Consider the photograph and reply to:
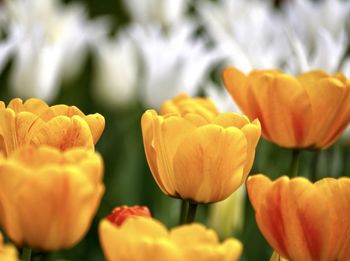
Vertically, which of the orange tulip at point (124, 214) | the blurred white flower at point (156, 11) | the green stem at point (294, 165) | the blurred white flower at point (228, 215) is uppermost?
the orange tulip at point (124, 214)

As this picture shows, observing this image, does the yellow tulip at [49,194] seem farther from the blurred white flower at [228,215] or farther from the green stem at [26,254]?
the blurred white flower at [228,215]

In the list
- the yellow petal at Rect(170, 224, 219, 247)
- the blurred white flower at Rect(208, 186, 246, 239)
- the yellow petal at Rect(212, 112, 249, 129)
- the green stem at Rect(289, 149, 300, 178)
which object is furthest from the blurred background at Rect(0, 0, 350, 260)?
the yellow petal at Rect(170, 224, 219, 247)

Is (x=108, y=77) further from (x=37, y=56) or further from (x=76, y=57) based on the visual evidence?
(x=37, y=56)

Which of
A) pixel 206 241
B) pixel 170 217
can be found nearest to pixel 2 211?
pixel 206 241

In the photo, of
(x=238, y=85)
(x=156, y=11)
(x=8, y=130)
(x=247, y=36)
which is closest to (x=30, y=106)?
(x=8, y=130)

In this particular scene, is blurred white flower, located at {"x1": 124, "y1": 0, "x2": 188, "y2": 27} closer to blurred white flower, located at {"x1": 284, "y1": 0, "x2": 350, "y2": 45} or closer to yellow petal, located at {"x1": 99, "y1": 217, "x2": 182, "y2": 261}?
blurred white flower, located at {"x1": 284, "y1": 0, "x2": 350, "y2": 45}

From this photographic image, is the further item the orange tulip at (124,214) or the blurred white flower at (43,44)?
the blurred white flower at (43,44)

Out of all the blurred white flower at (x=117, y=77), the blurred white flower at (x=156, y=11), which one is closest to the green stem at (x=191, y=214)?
the blurred white flower at (x=117, y=77)
